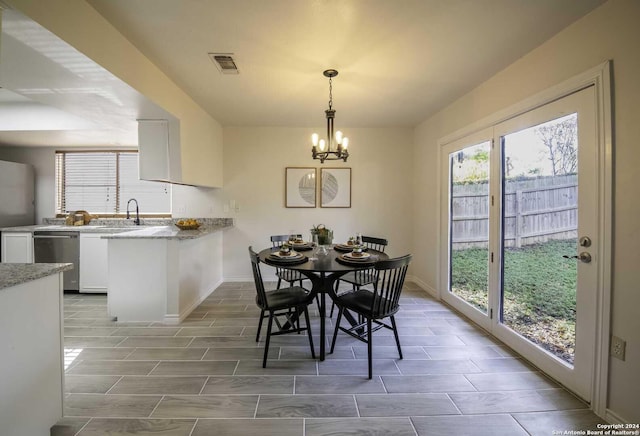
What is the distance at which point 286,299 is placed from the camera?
232cm

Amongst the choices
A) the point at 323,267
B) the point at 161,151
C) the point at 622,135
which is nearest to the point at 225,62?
the point at 161,151

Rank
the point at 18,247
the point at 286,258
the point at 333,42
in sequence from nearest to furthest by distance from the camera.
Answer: the point at 333,42
the point at 286,258
the point at 18,247

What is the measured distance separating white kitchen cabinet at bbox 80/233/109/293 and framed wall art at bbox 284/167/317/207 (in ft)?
8.47

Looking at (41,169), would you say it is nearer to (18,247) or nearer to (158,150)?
(18,247)

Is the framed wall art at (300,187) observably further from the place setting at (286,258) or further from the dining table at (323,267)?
the place setting at (286,258)

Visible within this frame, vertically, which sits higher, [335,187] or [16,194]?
[335,187]

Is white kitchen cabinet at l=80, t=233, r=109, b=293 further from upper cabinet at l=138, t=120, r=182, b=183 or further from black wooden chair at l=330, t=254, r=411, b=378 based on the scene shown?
black wooden chair at l=330, t=254, r=411, b=378

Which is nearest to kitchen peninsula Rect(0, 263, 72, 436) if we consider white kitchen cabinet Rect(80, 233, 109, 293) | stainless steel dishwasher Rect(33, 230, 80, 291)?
white kitchen cabinet Rect(80, 233, 109, 293)

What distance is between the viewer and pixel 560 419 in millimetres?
1617

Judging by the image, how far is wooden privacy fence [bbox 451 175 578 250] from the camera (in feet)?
6.31

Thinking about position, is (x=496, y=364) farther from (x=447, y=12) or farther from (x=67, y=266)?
(x=67, y=266)

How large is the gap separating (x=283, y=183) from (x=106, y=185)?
2855mm

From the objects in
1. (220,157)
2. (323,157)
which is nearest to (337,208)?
(323,157)

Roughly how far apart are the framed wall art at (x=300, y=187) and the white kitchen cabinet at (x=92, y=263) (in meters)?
2.58
